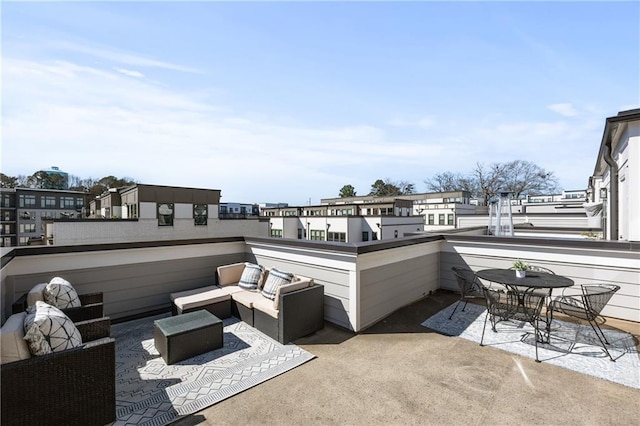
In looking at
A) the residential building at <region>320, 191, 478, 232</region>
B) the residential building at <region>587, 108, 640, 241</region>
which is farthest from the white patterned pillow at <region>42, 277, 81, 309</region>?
the residential building at <region>320, 191, 478, 232</region>

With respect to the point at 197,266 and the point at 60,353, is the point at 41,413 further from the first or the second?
the point at 197,266

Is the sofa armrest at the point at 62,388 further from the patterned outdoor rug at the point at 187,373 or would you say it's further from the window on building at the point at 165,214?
the window on building at the point at 165,214

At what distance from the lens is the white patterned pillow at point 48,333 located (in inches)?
84.8

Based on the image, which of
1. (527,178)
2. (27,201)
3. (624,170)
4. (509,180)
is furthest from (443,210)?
(27,201)

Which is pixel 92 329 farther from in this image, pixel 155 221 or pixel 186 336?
pixel 155 221

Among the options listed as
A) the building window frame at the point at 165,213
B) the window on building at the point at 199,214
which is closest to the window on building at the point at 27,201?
the building window frame at the point at 165,213

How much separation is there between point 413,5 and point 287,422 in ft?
23.8

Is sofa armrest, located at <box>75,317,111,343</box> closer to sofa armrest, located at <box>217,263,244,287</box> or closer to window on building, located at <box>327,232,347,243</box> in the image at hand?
sofa armrest, located at <box>217,263,244,287</box>

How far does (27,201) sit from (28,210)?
111 cm

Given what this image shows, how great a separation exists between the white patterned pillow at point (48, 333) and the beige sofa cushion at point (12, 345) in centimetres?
3

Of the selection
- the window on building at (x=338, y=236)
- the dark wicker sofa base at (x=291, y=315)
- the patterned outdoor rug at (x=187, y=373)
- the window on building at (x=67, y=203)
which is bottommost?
the window on building at (x=338, y=236)

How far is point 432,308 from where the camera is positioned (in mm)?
5117

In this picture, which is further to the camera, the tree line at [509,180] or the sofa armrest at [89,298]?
the tree line at [509,180]

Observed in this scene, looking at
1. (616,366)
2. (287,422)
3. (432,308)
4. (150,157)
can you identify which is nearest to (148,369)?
(287,422)
